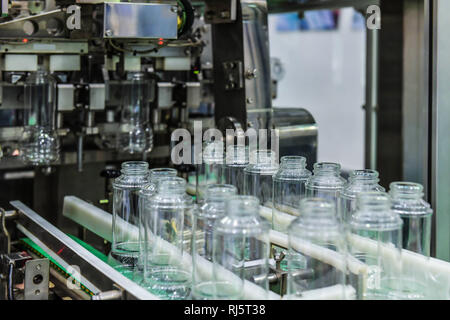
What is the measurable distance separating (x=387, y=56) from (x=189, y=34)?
63.3 inches

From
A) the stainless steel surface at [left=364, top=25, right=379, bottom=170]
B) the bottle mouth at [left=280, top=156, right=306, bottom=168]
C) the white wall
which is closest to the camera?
→ the bottle mouth at [left=280, top=156, right=306, bottom=168]

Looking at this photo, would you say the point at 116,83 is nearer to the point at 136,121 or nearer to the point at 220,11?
the point at 136,121

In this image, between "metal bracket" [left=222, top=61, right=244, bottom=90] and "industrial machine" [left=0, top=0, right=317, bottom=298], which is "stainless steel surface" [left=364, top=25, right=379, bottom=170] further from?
"metal bracket" [left=222, top=61, right=244, bottom=90]

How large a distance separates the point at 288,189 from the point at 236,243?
482 millimetres

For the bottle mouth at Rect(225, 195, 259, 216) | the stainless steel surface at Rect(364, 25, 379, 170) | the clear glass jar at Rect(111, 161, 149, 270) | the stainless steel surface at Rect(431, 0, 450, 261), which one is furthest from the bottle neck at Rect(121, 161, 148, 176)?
the stainless steel surface at Rect(364, 25, 379, 170)

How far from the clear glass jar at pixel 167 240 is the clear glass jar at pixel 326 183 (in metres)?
0.31

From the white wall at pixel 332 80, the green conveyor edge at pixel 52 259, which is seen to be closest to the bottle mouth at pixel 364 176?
the green conveyor edge at pixel 52 259

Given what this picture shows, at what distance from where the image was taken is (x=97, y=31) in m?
1.84

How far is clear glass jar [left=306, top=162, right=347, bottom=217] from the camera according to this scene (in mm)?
1418

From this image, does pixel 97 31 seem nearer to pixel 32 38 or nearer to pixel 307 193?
pixel 32 38

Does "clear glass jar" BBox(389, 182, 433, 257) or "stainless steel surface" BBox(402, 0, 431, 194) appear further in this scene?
"stainless steel surface" BBox(402, 0, 431, 194)

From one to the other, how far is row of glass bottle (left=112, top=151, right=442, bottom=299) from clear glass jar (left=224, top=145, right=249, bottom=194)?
12.0 inches

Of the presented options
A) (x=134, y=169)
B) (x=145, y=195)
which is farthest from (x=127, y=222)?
(x=145, y=195)

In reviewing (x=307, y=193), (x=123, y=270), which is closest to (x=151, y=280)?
(x=123, y=270)
